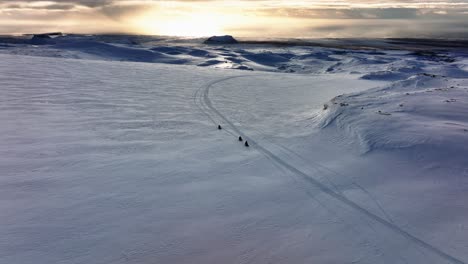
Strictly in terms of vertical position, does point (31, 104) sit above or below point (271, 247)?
above

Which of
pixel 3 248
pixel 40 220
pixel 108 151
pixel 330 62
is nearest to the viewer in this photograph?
pixel 3 248

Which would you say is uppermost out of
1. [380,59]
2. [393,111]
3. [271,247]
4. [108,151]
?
[380,59]

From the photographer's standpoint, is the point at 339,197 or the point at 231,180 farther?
the point at 231,180

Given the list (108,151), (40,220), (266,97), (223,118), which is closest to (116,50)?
(266,97)

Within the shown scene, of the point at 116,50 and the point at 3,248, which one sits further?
the point at 116,50

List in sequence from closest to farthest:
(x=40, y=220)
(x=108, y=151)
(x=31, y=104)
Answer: (x=40, y=220) → (x=108, y=151) → (x=31, y=104)

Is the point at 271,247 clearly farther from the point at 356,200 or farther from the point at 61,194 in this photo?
the point at 61,194

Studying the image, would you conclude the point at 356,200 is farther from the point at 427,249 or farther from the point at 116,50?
the point at 116,50
